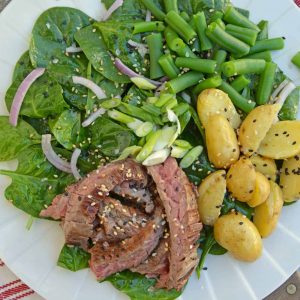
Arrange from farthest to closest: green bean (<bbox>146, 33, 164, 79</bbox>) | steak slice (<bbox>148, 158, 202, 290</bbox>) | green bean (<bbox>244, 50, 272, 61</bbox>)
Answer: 1. green bean (<bbox>244, 50, 272, 61</bbox>)
2. green bean (<bbox>146, 33, 164, 79</bbox>)
3. steak slice (<bbox>148, 158, 202, 290</bbox>)

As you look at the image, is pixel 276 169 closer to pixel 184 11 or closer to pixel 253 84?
pixel 253 84

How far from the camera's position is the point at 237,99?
3.62 m

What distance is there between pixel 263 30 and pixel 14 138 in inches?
65.0

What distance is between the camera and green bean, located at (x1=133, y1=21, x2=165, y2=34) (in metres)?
3.62

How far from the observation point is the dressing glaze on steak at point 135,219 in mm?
3400

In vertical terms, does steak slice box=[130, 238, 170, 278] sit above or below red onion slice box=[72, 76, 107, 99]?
below

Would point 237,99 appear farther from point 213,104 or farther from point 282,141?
point 282,141

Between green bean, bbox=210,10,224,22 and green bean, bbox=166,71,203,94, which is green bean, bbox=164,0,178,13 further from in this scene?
green bean, bbox=166,71,203,94

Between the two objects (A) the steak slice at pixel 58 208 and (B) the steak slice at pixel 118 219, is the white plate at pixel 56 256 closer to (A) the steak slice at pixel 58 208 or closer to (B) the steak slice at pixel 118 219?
(A) the steak slice at pixel 58 208

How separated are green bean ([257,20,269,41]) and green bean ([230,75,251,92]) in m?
0.32

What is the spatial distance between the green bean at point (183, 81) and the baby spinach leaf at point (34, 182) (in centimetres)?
80

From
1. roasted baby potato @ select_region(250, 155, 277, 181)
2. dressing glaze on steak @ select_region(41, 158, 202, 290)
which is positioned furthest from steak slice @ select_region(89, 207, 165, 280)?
roasted baby potato @ select_region(250, 155, 277, 181)

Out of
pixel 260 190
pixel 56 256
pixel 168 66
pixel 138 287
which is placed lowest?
pixel 138 287

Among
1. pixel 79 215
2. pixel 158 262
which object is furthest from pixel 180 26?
pixel 158 262
